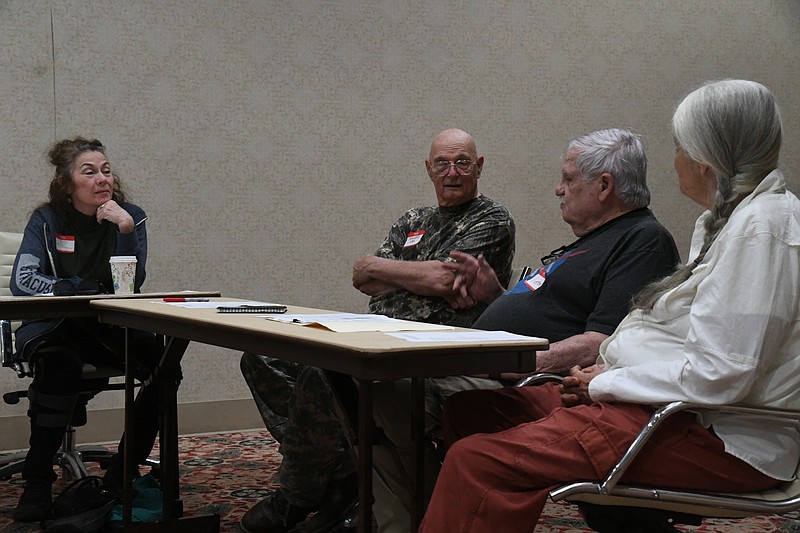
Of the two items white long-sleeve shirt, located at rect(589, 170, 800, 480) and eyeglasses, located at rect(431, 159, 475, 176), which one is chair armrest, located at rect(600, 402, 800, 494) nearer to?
white long-sleeve shirt, located at rect(589, 170, 800, 480)

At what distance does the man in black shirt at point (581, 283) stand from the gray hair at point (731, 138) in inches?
22.1

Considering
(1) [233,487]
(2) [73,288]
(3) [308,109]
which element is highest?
(3) [308,109]

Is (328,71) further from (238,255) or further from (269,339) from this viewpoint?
(269,339)

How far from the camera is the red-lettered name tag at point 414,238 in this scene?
11.7 feet

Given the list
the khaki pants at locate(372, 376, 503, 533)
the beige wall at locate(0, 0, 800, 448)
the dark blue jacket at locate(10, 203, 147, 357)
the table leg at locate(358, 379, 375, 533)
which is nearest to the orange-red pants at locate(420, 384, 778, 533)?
the table leg at locate(358, 379, 375, 533)

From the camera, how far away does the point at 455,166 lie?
3.52 meters

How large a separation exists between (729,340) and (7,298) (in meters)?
2.20

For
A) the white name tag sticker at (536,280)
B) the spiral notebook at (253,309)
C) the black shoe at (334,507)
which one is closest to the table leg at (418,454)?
the spiral notebook at (253,309)

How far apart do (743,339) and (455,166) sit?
204 centimetres

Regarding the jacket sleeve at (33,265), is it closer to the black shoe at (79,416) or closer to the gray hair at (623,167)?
the black shoe at (79,416)

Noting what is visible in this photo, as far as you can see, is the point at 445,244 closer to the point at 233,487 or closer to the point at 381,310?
the point at 381,310

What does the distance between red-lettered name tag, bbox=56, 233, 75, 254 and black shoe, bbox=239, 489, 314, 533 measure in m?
1.41

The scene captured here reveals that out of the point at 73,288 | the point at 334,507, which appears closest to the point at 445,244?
the point at 334,507

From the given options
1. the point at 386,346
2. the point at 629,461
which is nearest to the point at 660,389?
the point at 629,461
